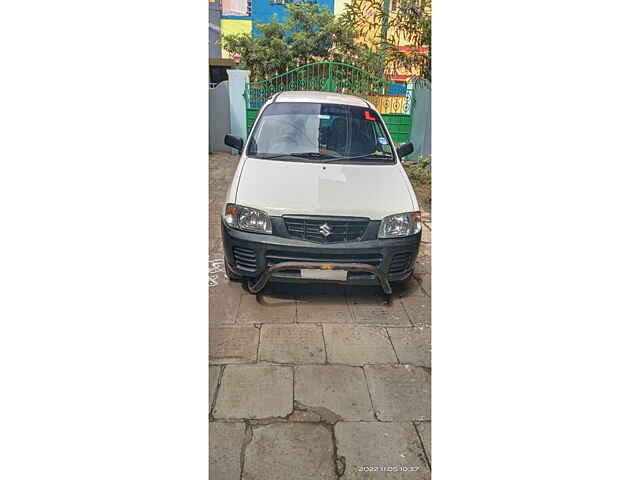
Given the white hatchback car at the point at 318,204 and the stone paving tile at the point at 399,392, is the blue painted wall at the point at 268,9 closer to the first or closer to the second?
the white hatchback car at the point at 318,204

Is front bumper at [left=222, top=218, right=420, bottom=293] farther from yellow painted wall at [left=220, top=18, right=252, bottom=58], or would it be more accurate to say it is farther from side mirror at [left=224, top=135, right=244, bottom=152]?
yellow painted wall at [left=220, top=18, right=252, bottom=58]

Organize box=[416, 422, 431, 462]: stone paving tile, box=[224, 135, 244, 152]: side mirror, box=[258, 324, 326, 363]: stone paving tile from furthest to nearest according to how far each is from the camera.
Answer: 1. box=[224, 135, 244, 152]: side mirror
2. box=[258, 324, 326, 363]: stone paving tile
3. box=[416, 422, 431, 462]: stone paving tile

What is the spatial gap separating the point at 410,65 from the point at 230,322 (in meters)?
1.23

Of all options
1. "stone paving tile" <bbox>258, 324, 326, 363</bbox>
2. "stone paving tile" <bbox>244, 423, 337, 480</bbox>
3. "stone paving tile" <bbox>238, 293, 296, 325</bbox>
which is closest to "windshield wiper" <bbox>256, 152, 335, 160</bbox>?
"stone paving tile" <bbox>238, 293, 296, 325</bbox>

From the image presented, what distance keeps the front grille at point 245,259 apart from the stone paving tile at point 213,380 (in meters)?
0.39

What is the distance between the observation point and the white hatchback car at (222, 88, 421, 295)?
1.66 meters

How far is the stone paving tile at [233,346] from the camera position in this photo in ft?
5.20

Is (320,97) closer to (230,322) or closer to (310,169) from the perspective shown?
(310,169)

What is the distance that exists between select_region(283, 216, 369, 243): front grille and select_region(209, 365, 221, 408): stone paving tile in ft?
1.84

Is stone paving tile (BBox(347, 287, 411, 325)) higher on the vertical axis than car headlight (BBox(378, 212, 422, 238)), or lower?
lower

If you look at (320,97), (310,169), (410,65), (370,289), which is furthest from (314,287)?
(410,65)

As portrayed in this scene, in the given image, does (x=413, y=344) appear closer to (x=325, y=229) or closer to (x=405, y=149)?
(x=325, y=229)

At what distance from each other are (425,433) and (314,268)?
0.70m
